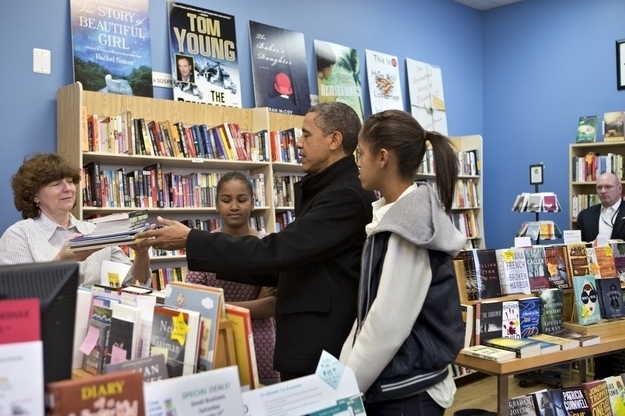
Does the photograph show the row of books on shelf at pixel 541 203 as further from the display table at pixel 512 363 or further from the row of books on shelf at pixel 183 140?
the display table at pixel 512 363

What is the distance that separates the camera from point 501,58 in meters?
7.31

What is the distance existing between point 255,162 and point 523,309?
2.32 meters

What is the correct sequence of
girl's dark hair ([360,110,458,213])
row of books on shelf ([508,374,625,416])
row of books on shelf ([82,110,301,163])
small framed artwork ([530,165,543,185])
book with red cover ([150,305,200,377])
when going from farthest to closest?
small framed artwork ([530,165,543,185]), row of books on shelf ([82,110,301,163]), row of books on shelf ([508,374,625,416]), girl's dark hair ([360,110,458,213]), book with red cover ([150,305,200,377])

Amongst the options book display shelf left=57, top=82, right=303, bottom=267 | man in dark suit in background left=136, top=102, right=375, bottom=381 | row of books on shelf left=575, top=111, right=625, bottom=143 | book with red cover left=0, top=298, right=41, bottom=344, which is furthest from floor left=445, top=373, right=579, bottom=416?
book with red cover left=0, top=298, right=41, bottom=344

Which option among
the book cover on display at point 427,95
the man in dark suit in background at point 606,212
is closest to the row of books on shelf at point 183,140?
the book cover on display at point 427,95

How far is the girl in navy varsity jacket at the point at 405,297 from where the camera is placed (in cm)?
162

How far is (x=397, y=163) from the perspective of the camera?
1787 mm

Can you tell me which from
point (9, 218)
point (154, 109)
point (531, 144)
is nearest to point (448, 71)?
point (531, 144)

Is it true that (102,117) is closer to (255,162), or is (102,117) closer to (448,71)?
(255,162)

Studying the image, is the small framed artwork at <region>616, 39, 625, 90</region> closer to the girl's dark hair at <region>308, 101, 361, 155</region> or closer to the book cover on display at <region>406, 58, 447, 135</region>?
the book cover on display at <region>406, 58, 447, 135</region>

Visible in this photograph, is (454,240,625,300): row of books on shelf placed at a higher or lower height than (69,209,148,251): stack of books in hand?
lower

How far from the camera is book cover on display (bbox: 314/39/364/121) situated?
555cm

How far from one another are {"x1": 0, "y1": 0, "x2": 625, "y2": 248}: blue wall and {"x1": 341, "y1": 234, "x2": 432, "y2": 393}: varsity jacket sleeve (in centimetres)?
357

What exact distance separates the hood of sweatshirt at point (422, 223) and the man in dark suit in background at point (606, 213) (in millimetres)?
4369
